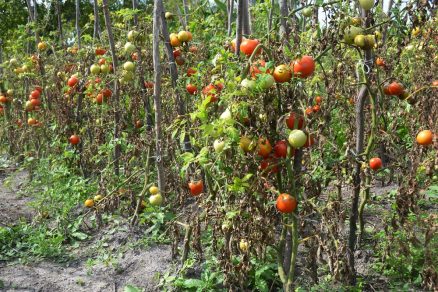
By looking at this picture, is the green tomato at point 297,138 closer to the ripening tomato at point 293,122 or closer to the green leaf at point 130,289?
the ripening tomato at point 293,122

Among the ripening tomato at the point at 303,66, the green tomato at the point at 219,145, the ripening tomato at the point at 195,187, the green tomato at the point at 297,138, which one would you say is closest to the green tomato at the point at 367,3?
the ripening tomato at the point at 303,66

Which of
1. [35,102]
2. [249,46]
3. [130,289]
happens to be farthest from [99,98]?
[249,46]

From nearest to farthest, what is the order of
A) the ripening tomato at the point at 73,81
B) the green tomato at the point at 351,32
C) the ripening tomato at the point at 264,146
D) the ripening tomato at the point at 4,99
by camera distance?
the ripening tomato at the point at 264,146, the green tomato at the point at 351,32, the ripening tomato at the point at 73,81, the ripening tomato at the point at 4,99

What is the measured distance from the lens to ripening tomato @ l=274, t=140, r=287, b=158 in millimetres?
1857

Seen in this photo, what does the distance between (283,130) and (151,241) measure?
1.49 metres

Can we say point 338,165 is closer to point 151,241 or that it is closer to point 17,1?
point 151,241

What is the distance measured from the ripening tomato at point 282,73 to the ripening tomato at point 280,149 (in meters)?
0.24

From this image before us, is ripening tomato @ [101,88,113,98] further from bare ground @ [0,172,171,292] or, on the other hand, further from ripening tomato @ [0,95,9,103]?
ripening tomato @ [0,95,9,103]

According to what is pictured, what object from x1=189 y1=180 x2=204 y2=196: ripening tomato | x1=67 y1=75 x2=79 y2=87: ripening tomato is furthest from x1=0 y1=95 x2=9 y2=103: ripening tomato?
x1=189 y1=180 x2=204 y2=196: ripening tomato

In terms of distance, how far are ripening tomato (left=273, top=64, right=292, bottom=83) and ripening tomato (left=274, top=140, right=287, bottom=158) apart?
24 cm

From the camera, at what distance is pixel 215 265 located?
265cm

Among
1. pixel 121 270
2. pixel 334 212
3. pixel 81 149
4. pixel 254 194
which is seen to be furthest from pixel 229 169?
pixel 81 149

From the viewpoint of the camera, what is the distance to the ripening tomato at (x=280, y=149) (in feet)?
6.09

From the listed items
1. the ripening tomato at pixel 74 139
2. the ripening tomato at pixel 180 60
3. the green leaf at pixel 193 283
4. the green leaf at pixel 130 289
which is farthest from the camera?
the ripening tomato at pixel 74 139
